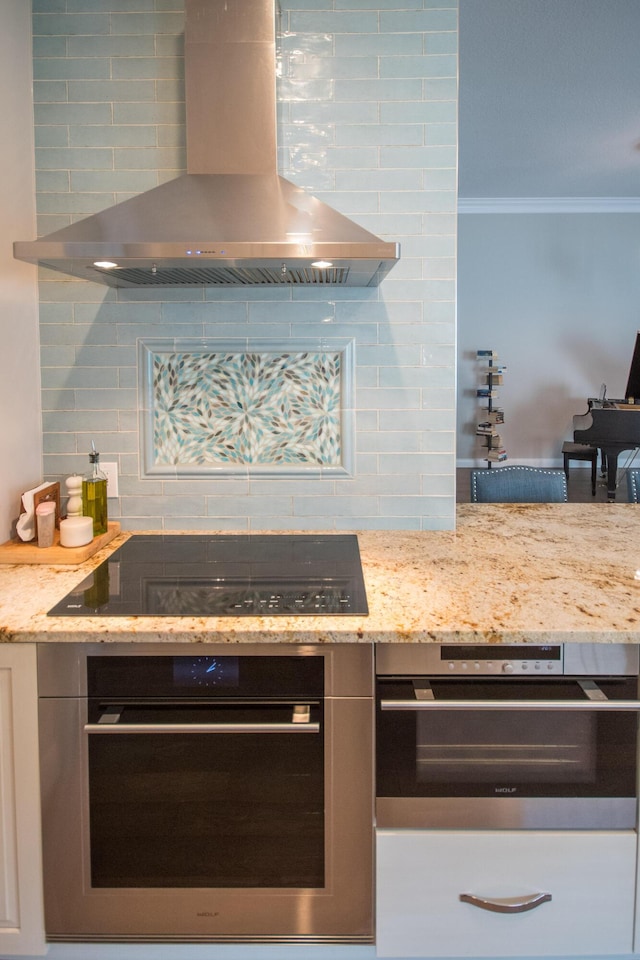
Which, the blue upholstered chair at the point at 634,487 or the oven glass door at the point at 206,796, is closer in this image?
the oven glass door at the point at 206,796

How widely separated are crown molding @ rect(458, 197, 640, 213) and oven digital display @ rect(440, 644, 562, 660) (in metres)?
7.29

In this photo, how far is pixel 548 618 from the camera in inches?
56.8

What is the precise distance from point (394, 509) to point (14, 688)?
1176mm

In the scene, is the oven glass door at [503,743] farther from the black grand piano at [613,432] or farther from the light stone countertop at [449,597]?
the black grand piano at [613,432]

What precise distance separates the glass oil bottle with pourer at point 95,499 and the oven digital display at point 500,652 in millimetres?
1064

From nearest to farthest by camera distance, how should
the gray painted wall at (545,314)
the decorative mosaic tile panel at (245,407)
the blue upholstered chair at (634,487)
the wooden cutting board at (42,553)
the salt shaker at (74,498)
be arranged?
the wooden cutting board at (42,553)
the salt shaker at (74,498)
the decorative mosaic tile panel at (245,407)
the blue upholstered chair at (634,487)
the gray painted wall at (545,314)

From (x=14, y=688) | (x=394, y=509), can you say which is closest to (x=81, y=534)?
(x=14, y=688)

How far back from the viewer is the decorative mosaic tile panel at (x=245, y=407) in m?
2.18

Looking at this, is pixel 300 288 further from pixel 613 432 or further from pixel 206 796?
pixel 613 432

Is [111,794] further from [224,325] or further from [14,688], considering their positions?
[224,325]

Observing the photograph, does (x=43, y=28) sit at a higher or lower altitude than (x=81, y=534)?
higher

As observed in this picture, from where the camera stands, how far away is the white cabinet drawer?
1.46 metres

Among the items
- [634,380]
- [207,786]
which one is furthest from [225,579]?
[634,380]

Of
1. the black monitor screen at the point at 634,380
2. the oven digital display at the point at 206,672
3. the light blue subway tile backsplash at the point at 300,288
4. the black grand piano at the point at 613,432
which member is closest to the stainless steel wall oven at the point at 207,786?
the oven digital display at the point at 206,672
